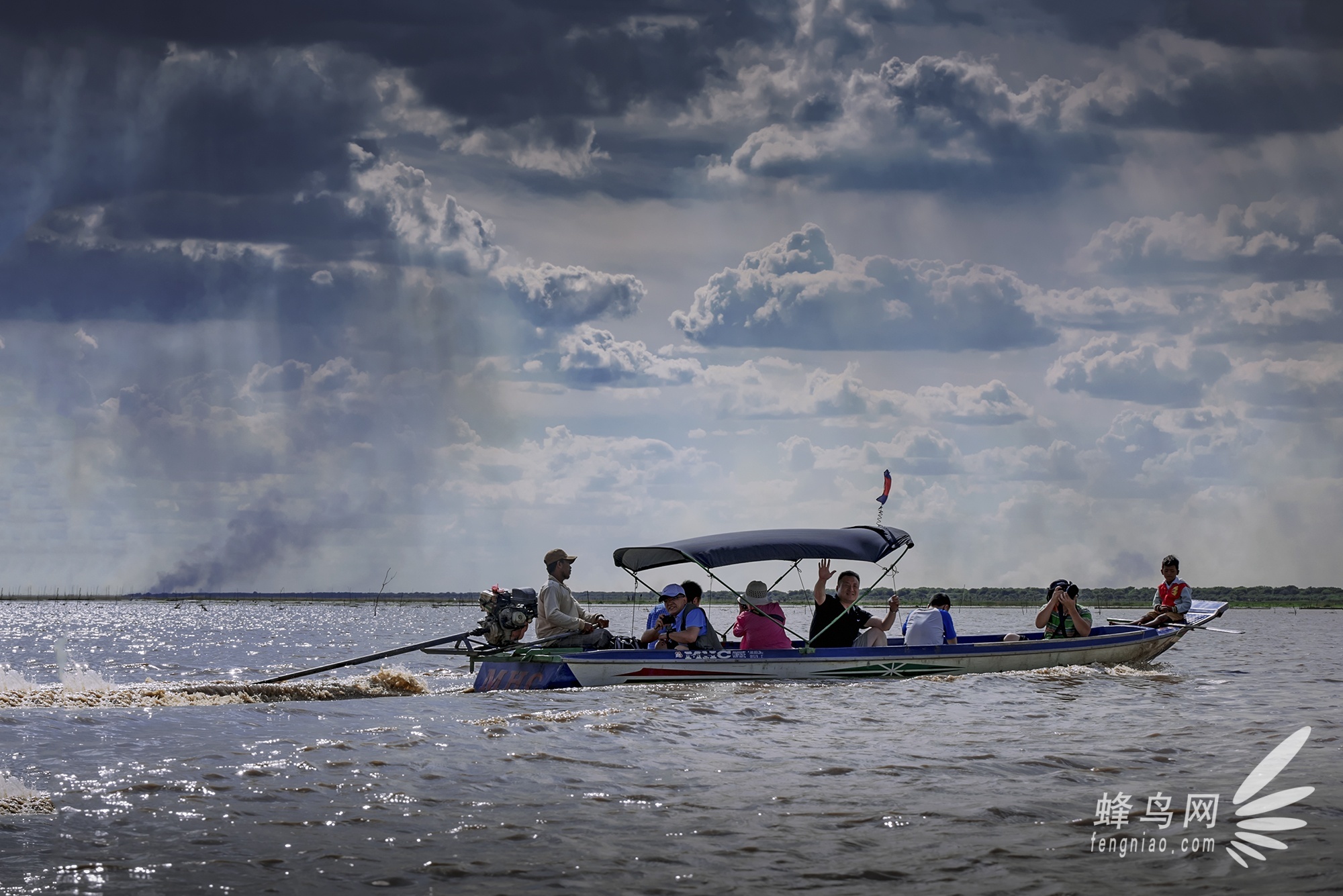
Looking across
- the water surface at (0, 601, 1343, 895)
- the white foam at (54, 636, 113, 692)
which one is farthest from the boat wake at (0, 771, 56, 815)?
the white foam at (54, 636, 113, 692)

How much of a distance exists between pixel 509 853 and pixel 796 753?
4.80 meters

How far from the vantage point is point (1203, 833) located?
7.63m

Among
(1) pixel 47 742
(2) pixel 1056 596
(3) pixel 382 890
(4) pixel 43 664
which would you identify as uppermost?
(2) pixel 1056 596

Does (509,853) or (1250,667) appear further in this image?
(1250,667)

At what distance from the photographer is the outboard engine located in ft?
59.2

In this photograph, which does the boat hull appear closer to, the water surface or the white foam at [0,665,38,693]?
the water surface

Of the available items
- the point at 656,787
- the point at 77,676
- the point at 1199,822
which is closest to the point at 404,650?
the point at 656,787

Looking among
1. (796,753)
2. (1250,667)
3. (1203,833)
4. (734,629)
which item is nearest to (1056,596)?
(734,629)

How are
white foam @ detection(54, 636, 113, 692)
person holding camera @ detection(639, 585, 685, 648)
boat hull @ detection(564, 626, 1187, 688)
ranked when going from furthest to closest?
white foam @ detection(54, 636, 113, 692)
person holding camera @ detection(639, 585, 685, 648)
boat hull @ detection(564, 626, 1187, 688)

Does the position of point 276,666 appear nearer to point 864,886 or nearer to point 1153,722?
point 1153,722

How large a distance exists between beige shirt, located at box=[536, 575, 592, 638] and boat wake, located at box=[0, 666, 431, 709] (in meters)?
3.10

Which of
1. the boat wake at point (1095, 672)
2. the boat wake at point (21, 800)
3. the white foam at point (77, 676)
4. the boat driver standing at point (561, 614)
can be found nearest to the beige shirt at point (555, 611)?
the boat driver standing at point (561, 614)

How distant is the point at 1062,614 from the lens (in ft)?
69.8

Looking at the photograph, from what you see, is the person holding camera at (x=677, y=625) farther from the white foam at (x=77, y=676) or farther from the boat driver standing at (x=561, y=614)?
the white foam at (x=77, y=676)
